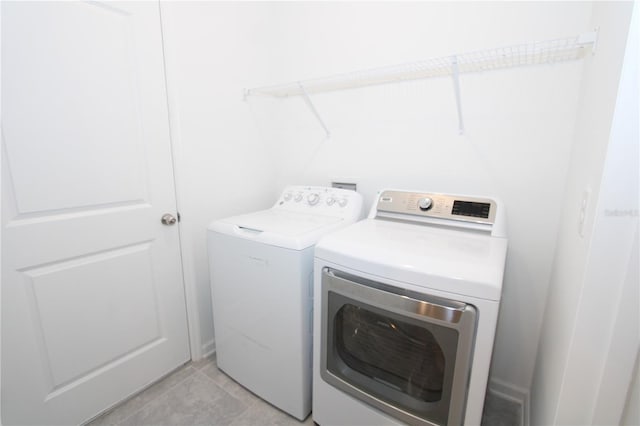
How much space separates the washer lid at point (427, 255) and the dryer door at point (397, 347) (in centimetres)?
6

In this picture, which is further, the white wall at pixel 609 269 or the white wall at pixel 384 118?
the white wall at pixel 384 118

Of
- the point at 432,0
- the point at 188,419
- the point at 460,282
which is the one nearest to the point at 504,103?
the point at 432,0

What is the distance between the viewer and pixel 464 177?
149 centimetres

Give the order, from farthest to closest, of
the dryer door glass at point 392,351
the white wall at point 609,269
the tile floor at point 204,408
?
the tile floor at point 204,408 → the dryer door glass at point 392,351 → the white wall at point 609,269

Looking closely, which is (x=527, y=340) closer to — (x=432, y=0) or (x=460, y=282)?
(x=460, y=282)

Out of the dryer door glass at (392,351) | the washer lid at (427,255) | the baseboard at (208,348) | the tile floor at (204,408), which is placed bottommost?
the tile floor at (204,408)

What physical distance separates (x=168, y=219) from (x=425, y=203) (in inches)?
55.0

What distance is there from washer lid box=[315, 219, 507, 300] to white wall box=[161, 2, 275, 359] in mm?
950

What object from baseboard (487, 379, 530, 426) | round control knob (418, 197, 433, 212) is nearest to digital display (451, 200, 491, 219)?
round control knob (418, 197, 433, 212)

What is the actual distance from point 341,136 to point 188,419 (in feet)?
5.94

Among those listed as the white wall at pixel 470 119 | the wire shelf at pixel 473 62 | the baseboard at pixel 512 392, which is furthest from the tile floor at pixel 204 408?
the wire shelf at pixel 473 62

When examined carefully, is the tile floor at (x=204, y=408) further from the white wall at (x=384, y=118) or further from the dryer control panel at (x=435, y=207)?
the dryer control panel at (x=435, y=207)

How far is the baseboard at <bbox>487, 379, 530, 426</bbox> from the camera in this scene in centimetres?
145

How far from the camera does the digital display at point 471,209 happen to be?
50.8 inches
